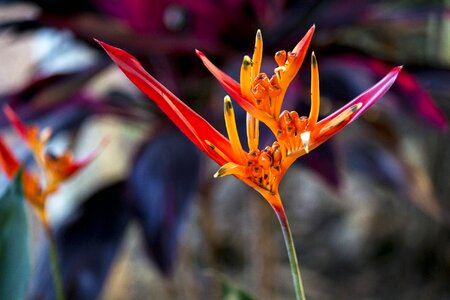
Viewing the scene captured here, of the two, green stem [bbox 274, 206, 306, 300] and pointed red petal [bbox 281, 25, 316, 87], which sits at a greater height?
pointed red petal [bbox 281, 25, 316, 87]

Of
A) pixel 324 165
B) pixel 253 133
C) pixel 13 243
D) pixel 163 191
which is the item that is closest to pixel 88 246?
pixel 163 191

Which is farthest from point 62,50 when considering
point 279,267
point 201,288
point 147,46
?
point 279,267

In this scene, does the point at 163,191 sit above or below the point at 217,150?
below

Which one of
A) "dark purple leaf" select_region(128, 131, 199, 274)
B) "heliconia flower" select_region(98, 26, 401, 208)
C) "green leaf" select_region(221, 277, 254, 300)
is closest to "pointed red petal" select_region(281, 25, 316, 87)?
"heliconia flower" select_region(98, 26, 401, 208)

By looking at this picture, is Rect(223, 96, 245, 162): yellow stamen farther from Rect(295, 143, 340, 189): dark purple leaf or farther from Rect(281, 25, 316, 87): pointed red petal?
Rect(295, 143, 340, 189): dark purple leaf

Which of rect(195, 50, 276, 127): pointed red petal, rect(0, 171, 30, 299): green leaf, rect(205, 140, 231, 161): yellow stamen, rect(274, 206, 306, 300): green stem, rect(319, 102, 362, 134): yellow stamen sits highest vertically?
rect(195, 50, 276, 127): pointed red petal

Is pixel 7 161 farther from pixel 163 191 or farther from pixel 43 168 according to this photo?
pixel 163 191

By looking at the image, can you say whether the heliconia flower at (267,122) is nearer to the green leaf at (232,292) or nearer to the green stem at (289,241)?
the green stem at (289,241)
